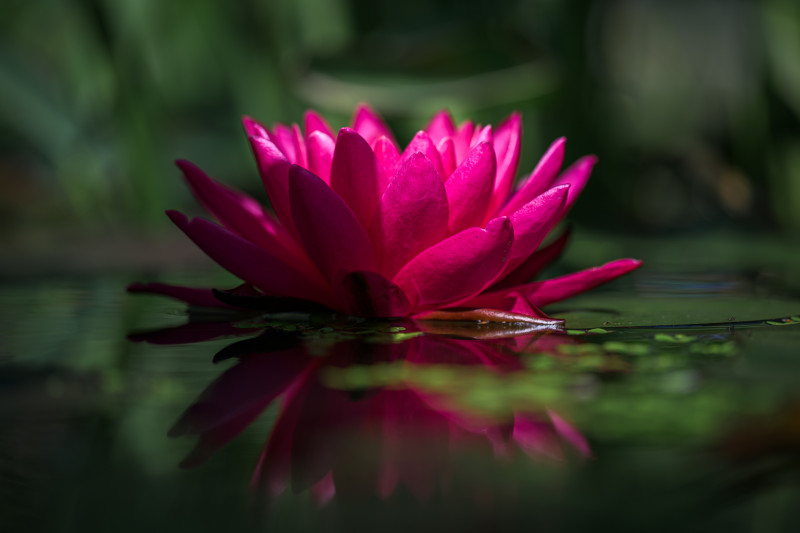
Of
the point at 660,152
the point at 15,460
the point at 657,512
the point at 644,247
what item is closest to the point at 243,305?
the point at 15,460

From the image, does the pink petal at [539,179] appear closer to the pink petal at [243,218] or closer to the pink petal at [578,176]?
the pink petal at [578,176]

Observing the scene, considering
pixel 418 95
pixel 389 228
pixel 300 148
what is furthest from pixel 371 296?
pixel 418 95

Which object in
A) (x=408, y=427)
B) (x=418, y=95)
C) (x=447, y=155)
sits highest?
(x=418, y=95)

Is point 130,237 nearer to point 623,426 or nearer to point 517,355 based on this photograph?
point 517,355

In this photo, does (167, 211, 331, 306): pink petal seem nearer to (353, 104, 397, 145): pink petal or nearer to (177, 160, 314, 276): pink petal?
(177, 160, 314, 276): pink petal

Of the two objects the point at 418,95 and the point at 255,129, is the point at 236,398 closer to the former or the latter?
the point at 255,129

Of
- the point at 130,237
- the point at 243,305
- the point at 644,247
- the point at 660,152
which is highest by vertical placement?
the point at 660,152
